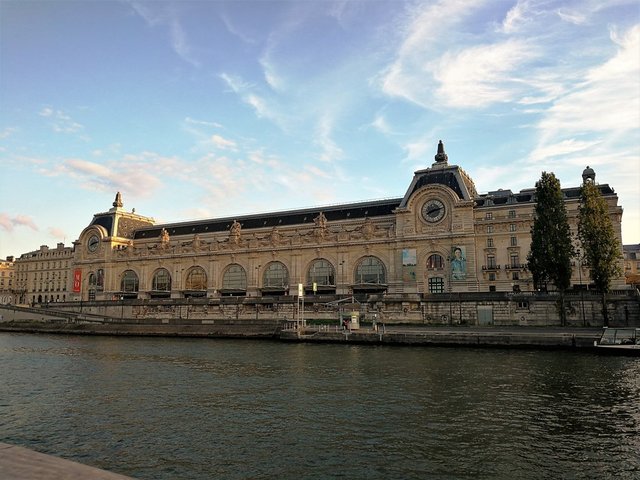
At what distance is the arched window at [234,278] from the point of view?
3821 inches

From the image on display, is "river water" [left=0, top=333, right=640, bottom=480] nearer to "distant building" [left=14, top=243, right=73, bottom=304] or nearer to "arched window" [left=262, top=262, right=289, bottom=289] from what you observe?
"arched window" [left=262, top=262, right=289, bottom=289]

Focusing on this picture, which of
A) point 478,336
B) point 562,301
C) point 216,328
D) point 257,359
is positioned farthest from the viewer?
point 216,328

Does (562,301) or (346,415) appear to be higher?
(562,301)

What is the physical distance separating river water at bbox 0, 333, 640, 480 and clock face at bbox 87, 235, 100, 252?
8661 centimetres

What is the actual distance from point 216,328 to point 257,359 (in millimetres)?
26872

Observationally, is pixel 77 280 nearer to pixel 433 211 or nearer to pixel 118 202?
pixel 118 202

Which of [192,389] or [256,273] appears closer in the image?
[192,389]

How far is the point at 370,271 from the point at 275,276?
1892 centimetres

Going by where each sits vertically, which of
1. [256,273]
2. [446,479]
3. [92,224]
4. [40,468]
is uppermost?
[92,224]

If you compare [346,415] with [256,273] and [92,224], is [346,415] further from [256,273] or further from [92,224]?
[92,224]

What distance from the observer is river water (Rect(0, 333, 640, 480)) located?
14.4 metres

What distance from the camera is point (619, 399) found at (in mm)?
22281

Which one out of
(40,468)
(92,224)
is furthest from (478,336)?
(92,224)

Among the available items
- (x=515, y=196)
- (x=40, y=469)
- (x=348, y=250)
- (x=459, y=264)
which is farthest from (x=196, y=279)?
(x=40, y=469)
